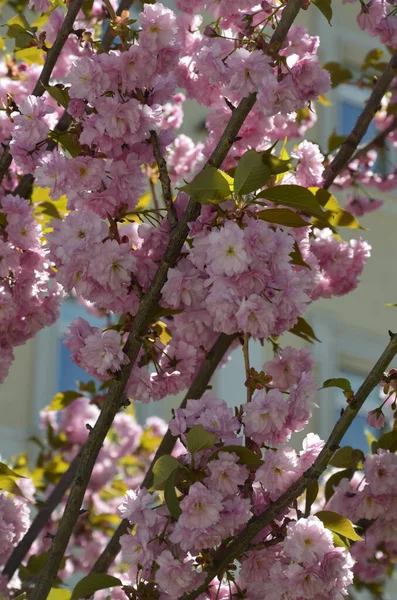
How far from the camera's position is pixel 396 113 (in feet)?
9.78

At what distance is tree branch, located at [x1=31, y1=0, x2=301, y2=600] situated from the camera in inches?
64.1

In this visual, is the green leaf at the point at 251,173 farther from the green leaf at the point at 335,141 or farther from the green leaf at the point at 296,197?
the green leaf at the point at 335,141

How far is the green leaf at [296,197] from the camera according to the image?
1535 millimetres

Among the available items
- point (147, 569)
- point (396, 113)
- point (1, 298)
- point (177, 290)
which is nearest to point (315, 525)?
point (147, 569)

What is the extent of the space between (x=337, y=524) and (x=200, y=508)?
9.9 inches

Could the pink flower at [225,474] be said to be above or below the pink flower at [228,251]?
below

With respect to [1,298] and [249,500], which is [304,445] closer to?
[249,500]

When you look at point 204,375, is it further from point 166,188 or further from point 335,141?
point 335,141

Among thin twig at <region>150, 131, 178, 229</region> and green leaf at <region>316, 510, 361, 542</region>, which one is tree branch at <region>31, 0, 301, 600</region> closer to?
thin twig at <region>150, 131, 178, 229</region>

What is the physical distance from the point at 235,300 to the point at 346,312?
5236 mm

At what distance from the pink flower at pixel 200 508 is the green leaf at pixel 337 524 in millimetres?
218

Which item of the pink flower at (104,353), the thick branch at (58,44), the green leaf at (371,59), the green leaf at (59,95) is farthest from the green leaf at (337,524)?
the green leaf at (371,59)

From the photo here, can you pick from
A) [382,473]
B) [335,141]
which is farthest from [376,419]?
[335,141]

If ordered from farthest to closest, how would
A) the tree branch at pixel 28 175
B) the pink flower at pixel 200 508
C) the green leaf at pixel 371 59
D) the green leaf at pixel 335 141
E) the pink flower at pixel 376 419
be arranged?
1. the green leaf at pixel 371 59
2. the green leaf at pixel 335 141
3. the tree branch at pixel 28 175
4. the pink flower at pixel 376 419
5. the pink flower at pixel 200 508
